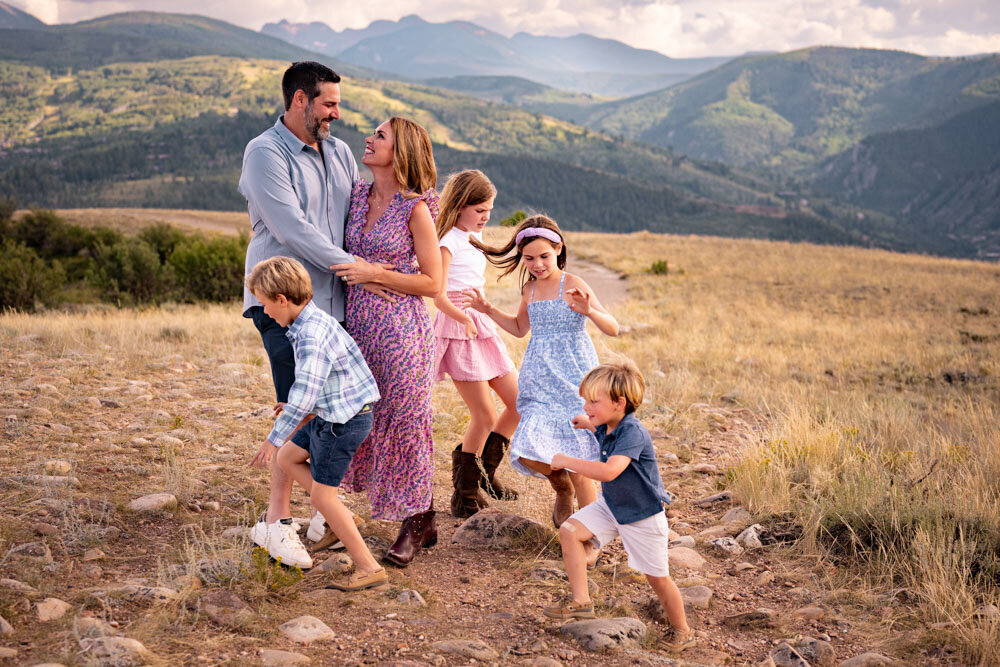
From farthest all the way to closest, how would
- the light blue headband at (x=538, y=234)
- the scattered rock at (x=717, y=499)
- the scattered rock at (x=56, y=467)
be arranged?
the scattered rock at (x=717, y=499)
the scattered rock at (x=56, y=467)
the light blue headband at (x=538, y=234)

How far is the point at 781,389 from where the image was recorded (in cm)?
821

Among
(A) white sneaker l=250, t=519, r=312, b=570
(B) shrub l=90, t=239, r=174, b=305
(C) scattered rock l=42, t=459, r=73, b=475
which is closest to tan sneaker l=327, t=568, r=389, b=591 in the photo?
(A) white sneaker l=250, t=519, r=312, b=570

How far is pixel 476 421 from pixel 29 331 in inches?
292

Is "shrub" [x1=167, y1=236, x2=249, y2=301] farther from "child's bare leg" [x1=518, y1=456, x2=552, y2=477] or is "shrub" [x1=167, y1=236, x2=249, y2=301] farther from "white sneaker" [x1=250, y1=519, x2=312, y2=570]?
"child's bare leg" [x1=518, y1=456, x2=552, y2=477]

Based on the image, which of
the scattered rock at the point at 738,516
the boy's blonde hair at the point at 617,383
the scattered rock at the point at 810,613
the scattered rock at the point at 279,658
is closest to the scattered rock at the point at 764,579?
the scattered rock at the point at 810,613

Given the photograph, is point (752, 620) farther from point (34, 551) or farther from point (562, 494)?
point (34, 551)

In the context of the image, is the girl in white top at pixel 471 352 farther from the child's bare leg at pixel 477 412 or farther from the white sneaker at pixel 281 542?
the white sneaker at pixel 281 542

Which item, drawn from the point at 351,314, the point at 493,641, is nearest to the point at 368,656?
the point at 493,641

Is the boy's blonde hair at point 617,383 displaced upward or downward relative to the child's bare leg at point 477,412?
upward

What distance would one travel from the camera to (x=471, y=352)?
4410mm

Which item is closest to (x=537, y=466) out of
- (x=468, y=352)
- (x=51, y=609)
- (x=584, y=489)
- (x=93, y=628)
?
(x=584, y=489)

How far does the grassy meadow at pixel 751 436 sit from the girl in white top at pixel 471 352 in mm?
396

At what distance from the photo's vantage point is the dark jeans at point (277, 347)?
137 inches

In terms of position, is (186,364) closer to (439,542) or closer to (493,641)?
(439,542)
